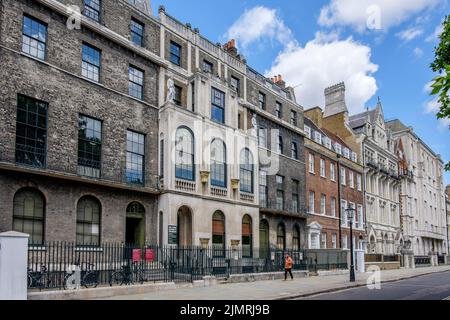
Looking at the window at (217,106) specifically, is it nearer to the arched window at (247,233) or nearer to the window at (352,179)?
the arched window at (247,233)

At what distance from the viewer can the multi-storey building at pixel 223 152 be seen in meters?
25.0

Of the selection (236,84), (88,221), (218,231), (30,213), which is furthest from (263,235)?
(30,213)

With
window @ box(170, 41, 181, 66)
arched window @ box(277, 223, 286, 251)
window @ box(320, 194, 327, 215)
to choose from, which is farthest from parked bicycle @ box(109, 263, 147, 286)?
window @ box(320, 194, 327, 215)

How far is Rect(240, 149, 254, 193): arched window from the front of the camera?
2959 centimetres

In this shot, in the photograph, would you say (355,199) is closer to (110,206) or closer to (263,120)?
(263,120)

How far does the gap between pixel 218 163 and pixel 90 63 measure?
9.79 meters

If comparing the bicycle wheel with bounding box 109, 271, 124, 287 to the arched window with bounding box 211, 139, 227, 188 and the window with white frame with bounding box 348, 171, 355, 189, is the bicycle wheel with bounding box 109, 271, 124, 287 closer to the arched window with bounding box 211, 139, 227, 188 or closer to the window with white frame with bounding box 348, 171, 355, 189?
the arched window with bounding box 211, 139, 227, 188

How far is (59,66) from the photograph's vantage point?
20281 millimetres

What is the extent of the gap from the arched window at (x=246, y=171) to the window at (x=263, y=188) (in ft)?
7.92

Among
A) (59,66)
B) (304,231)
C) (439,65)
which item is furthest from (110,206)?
(304,231)

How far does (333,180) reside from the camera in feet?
138

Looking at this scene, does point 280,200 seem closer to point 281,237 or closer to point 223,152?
point 281,237

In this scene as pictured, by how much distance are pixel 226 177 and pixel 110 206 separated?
28.3 feet

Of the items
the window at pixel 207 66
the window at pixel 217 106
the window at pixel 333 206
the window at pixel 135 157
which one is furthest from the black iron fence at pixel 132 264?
the window at pixel 333 206
